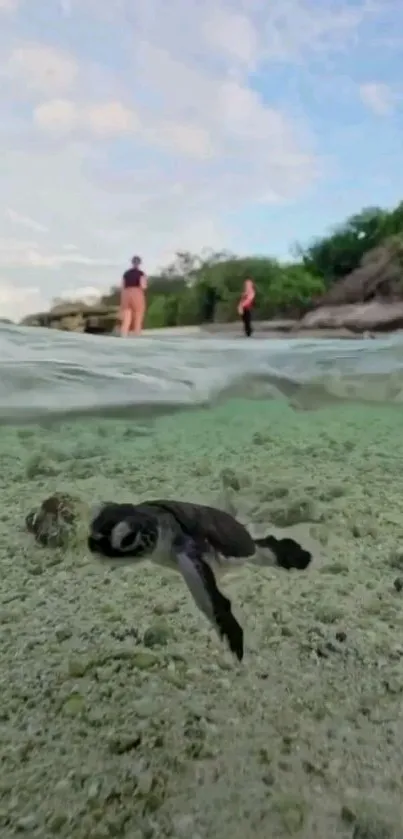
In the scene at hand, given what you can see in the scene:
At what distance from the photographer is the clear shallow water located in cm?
126

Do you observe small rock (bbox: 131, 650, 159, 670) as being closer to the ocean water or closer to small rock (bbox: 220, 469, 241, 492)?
the ocean water

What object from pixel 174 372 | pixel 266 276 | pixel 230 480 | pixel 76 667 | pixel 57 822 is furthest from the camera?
pixel 266 276

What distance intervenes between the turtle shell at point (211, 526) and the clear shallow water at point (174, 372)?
196mm

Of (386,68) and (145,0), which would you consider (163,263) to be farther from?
(386,68)

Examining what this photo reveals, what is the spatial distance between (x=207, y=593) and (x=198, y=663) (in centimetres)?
10

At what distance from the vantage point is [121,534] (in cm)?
110

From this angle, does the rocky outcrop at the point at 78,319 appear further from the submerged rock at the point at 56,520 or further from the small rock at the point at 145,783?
the small rock at the point at 145,783

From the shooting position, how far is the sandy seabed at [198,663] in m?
0.90

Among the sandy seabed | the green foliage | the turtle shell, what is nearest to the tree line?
the green foliage

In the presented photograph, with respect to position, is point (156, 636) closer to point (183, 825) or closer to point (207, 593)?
point (207, 593)

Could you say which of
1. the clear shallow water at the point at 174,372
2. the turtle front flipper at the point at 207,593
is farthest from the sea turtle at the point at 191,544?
the clear shallow water at the point at 174,372

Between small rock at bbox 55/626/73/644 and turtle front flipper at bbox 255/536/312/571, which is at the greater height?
turtle front flipper at bbox 255/536/312/571

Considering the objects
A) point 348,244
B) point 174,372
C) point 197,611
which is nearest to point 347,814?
point 197,611

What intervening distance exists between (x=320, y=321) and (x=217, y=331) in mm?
187
